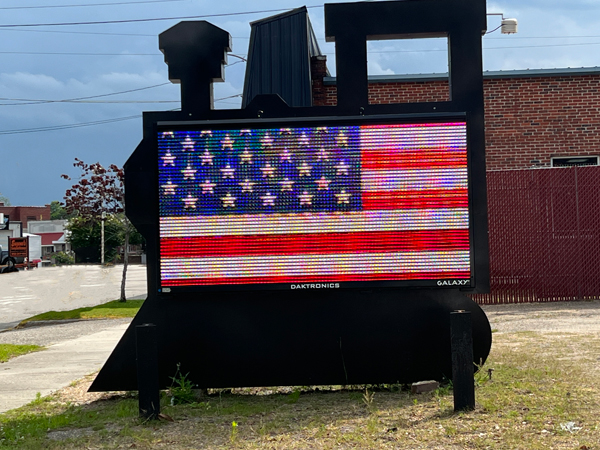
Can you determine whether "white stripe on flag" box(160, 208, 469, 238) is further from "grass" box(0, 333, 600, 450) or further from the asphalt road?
the asphalt road

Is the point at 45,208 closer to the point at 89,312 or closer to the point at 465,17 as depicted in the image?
the point at 89,312

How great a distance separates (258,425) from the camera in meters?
5.64

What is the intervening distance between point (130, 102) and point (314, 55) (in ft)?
94.1

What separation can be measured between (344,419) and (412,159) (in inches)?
89.8

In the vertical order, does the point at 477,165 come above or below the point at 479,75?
below

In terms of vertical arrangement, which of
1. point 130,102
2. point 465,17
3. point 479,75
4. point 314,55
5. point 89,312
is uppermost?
point 130,102

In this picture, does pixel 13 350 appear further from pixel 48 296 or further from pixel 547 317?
pixel 48 296

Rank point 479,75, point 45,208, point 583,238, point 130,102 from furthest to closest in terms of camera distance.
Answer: point 45,208
point 130,102
point 583,238
point 479,75

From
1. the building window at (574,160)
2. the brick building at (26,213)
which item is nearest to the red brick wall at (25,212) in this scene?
the brick building at (26,213)

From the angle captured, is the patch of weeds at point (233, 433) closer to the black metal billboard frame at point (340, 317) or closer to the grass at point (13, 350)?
the black metal billboard frame at point (340, 317)

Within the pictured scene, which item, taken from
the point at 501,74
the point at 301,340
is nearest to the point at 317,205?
the point at 301,340

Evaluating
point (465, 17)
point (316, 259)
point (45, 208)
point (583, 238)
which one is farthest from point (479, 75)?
point (45, 208)

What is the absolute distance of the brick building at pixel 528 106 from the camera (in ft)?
58.7

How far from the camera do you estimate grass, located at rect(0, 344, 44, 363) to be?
1109 cm
